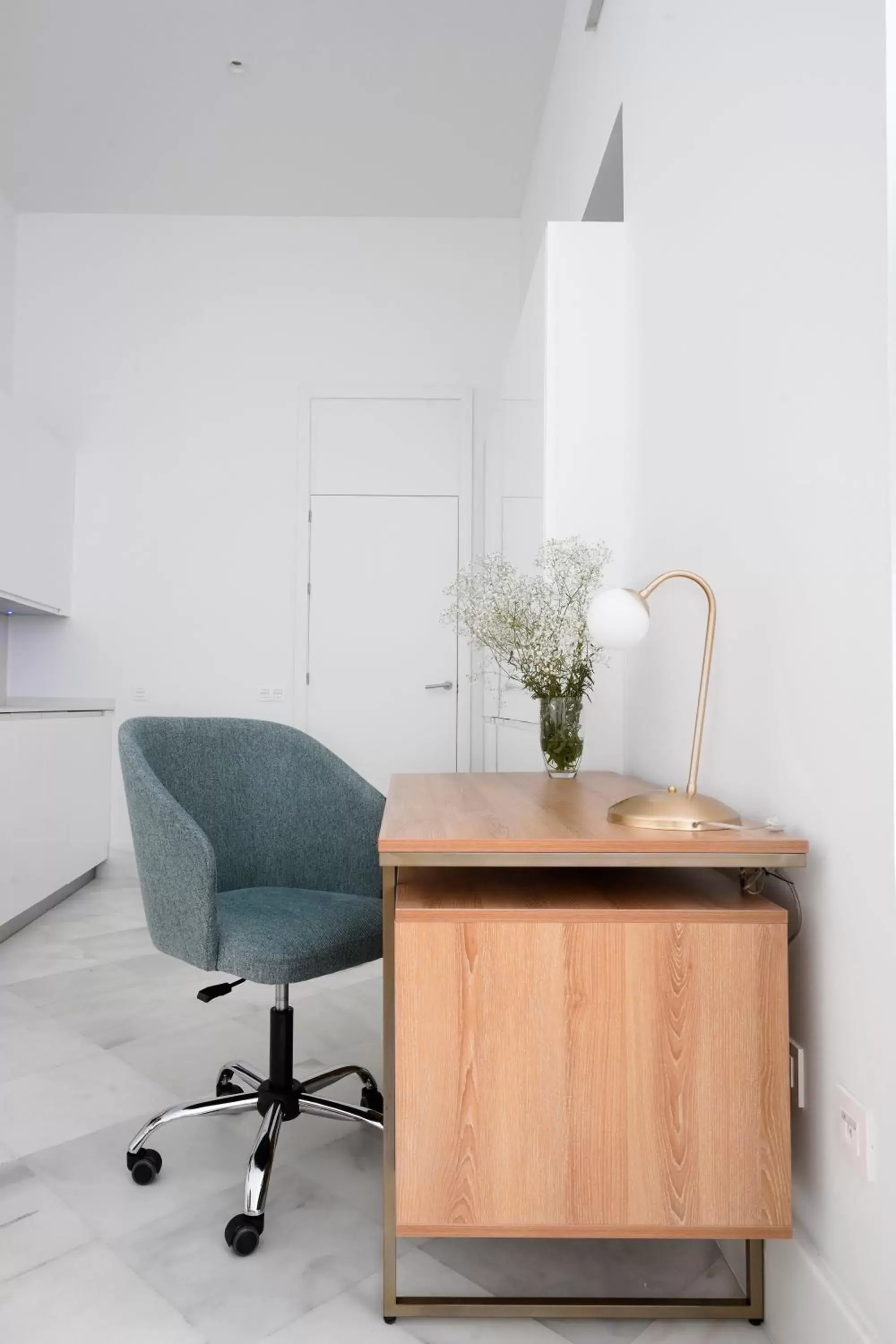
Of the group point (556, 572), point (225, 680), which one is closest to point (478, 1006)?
point (556, 572)

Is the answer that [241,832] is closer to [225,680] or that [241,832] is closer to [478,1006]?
[478,1006]

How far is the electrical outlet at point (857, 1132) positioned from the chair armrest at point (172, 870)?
1.05 meters

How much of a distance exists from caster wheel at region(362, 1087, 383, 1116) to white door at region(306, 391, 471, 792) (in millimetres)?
2525

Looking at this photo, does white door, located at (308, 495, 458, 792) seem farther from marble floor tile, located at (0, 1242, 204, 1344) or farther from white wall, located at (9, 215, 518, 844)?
marble floor tile, located at (0, 1242, 204, 1344)

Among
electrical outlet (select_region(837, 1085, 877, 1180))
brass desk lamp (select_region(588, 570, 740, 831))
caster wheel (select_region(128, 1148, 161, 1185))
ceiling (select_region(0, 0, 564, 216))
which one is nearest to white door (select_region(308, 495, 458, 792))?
ceiling (select_region(0, 0, 564, 216))

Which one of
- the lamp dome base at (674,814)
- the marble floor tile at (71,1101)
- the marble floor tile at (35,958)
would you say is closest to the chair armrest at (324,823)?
the marble floor tile at (71,1101)

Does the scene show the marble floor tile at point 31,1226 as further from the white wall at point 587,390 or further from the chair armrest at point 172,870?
the white wall at point 587,390

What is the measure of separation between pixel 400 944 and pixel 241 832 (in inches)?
42.7

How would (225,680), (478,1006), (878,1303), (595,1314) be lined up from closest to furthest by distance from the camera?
(878,1303), (478,1006), (595,1314), (225,680)

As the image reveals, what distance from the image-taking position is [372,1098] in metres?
1.96

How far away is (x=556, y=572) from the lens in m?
1.97

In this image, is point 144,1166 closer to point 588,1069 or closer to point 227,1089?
point 227,1089

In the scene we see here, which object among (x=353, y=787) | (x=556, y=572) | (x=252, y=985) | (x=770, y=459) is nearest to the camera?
(x=770, y=459)

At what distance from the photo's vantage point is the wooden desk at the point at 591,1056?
3.75 ft
